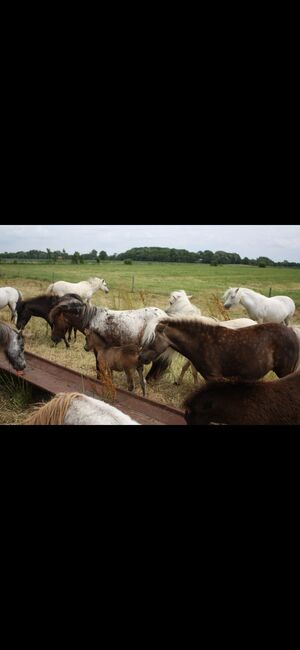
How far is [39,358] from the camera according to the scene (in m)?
2.25

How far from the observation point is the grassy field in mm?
2158

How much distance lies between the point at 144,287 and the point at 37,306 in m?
0.63

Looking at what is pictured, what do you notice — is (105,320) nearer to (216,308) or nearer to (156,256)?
(156,256)

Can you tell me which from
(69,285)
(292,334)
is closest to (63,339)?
(69,285)

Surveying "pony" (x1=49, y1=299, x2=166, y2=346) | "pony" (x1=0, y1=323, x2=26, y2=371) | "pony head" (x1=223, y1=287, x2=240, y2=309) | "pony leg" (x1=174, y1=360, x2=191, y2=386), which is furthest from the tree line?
"pony leg" (x1=174, y1=360, x2=191, y2=386)

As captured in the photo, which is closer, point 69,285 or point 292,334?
point 292,334

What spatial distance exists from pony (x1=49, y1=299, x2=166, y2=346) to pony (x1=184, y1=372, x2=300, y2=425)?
1.62 ft

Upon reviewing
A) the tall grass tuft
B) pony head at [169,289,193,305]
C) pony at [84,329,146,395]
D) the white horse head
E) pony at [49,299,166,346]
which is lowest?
pony at [84,329,146,395]

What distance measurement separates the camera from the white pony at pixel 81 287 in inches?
86.0

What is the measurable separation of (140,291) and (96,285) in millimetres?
254

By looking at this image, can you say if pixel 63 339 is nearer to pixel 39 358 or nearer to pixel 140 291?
pixel 39 358

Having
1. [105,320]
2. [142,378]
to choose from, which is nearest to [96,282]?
[105,320]

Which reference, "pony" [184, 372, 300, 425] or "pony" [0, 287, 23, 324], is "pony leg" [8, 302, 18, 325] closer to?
"pony" [0, 287, 23, 324]
